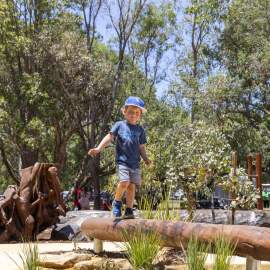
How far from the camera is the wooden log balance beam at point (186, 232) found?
17.5 ft

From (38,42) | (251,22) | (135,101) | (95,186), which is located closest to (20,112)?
(38,42)

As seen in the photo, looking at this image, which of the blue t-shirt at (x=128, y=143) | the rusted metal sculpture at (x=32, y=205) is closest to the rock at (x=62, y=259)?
the blue t-shirt at (x=128, y=143)

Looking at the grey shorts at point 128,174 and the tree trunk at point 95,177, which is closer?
the grey shorts at point 128,174

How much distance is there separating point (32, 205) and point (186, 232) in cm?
705

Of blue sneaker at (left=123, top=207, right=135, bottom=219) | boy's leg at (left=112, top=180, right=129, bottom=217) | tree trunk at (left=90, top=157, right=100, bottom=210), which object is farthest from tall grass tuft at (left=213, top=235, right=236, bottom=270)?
tree trunk at (left=90, top=157, right=100, bottom=210)

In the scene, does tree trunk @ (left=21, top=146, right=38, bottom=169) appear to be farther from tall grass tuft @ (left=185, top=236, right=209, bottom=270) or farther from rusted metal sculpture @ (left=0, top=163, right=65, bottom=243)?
tall grass tuft @ (left=185, top=236, right=209, bottom=270)

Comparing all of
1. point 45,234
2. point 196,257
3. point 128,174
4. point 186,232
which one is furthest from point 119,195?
point 45,234

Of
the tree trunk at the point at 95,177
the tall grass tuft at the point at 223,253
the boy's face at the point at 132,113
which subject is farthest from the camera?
the tree trunk at the point at 95,177

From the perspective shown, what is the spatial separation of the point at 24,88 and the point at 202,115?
8809 millimetres

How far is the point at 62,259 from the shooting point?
23.9 ft

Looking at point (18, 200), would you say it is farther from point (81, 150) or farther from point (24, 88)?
point (81, 150)

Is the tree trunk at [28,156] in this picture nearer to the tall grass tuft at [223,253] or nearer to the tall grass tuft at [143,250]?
the tall grass tuft at [143,250]

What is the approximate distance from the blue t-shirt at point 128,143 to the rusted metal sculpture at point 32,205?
206 inches

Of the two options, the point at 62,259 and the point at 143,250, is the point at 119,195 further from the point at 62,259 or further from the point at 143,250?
the point at 143,250
